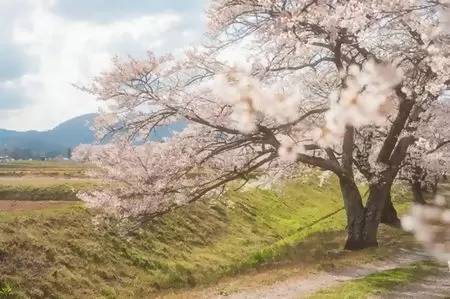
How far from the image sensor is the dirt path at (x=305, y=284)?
19.3 m

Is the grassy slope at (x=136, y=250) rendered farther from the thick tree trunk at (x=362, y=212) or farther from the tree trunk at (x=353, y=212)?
the thick tree trunk at (x=362, y=212)

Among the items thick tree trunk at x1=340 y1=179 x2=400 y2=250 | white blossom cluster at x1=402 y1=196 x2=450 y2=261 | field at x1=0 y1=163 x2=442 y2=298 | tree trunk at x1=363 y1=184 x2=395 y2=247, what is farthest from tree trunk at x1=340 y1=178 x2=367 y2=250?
white blossom cluster at x1=402 y1=196 x2=450 y2=261

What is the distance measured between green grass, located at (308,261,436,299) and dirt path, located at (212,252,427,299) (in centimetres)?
66

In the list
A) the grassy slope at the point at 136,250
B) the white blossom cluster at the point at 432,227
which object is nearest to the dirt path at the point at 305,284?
the grassy slope at the point at 136,250

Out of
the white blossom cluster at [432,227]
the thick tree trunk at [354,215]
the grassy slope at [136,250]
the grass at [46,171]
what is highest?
the grass at [46,171]

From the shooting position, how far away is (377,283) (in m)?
19.6

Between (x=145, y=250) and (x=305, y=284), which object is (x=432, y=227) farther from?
(x=145, y=250)

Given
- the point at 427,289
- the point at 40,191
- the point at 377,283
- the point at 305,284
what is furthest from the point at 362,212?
the point at 40,191

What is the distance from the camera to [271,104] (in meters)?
6.66

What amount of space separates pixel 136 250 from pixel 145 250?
806mm

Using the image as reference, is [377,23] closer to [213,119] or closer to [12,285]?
[213,119]

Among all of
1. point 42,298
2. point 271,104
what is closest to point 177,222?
point 42,298

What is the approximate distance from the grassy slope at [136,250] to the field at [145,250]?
5 cm

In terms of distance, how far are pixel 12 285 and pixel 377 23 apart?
672 inches
